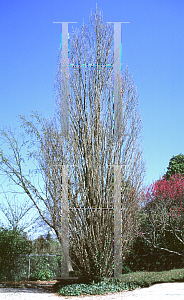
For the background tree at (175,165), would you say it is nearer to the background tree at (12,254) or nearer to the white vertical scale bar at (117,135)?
the background tree at (12,254)

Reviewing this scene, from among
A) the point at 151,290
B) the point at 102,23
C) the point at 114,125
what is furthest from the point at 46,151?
the point at 151,290

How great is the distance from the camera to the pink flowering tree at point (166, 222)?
9.47 m

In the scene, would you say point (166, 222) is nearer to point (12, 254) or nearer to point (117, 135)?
point (117, 135)

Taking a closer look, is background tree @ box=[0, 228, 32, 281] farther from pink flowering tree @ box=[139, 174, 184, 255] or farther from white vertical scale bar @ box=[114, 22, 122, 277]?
pink flowering tree @ box=[139, 174, 184, 255]

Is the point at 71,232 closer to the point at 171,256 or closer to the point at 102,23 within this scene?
the point at 102,23

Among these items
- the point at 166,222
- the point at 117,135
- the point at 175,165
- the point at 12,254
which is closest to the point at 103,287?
the point at 117,135

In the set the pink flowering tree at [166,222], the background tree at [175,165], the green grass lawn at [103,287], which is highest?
the background tree at [175,165]

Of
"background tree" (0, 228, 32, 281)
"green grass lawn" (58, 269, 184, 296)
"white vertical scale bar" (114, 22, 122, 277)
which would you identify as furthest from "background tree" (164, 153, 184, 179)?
"white vertical scale bar" (114, 22, 122, 277)

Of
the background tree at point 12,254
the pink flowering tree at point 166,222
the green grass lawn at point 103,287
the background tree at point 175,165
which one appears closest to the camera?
the green grass lawn at point 103,287

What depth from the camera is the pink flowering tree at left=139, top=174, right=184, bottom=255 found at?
9.47m

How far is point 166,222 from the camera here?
979 centimetres

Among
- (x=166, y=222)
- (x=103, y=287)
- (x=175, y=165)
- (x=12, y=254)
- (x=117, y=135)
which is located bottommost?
(x=103, y=287)

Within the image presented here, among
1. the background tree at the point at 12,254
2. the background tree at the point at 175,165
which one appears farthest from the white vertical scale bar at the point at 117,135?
the background tree at the point at 175,165

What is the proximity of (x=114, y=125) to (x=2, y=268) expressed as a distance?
509 cm
